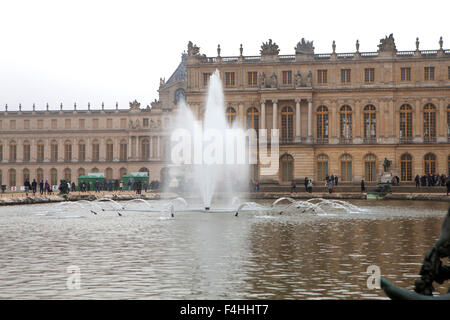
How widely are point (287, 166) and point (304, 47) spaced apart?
1327 centimetres

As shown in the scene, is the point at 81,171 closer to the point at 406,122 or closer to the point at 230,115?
the point at 230,115

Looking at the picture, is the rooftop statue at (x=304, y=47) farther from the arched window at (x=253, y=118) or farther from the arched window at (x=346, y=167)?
the arched window at (x=346, y=167)

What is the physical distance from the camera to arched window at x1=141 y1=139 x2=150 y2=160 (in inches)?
3784

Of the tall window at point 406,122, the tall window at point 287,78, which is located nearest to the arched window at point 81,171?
the tall window at point 287,78

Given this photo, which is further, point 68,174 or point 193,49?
point 68,174

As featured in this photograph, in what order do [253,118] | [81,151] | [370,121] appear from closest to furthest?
1. [370,121]
2. [253,118]
3. [81,151]

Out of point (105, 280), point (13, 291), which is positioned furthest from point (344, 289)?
point (13, 291)

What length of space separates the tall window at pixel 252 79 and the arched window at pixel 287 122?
14.1ft

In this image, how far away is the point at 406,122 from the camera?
214ft

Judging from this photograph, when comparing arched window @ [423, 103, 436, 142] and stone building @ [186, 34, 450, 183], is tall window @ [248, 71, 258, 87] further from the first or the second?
arched window @ [423, 103, 436, 142]

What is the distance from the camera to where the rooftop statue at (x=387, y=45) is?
64438 millimetres

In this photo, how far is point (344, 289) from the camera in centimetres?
1002

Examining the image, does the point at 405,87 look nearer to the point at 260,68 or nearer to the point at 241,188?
the point at 260,68

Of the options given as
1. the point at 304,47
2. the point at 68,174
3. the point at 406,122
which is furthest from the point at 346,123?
the point at 68,174
